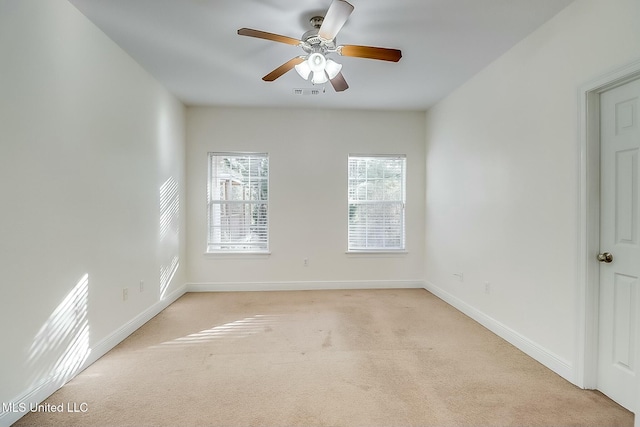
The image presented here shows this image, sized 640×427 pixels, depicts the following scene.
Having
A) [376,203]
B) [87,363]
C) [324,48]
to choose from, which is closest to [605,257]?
[324,48]

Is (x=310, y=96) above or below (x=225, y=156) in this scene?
above

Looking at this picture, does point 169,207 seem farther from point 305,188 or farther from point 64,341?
point 64,341

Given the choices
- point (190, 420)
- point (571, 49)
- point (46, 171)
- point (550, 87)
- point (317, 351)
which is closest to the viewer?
point (190, 420)

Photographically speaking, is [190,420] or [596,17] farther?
[596,17]

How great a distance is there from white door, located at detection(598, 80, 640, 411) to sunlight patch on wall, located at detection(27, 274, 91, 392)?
360cm

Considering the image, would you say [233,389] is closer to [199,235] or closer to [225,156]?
[199,235]

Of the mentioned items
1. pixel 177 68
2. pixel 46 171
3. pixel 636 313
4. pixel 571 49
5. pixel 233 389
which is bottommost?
pixel 233 389

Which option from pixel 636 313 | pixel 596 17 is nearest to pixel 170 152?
pixel 596 17

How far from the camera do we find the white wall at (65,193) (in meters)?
1.72

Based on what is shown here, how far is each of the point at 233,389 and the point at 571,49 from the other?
3350 millimetres

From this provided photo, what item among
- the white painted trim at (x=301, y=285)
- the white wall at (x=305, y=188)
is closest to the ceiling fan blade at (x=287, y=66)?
the white wall at (x=305, y=188)

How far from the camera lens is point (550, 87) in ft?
7.73

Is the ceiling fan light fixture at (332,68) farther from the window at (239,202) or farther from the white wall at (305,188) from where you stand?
the window at (239,202)

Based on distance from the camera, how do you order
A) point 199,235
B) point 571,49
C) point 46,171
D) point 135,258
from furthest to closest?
point 199,235, point 135,258, point 571,49, point 46,171
